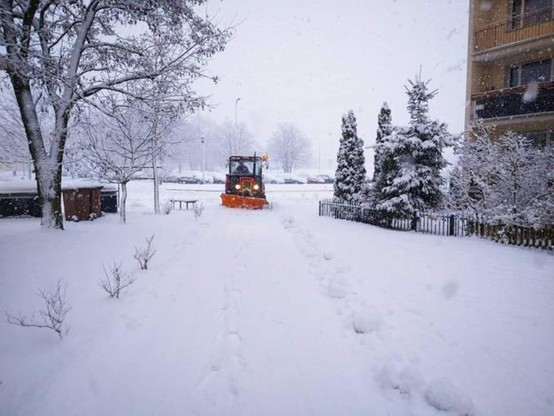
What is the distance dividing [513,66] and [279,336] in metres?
19.4

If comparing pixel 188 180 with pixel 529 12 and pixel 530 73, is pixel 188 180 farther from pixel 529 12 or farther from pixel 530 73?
pixel 529 12

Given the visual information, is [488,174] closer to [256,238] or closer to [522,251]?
[522,251]

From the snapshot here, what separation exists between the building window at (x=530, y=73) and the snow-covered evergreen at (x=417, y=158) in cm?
796

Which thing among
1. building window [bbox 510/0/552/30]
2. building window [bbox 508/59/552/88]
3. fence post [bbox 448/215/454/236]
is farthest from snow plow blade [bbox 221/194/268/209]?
building window [bbox 510/0/552/30]

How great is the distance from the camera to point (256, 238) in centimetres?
1029

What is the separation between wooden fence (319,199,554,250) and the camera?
29.1 ft

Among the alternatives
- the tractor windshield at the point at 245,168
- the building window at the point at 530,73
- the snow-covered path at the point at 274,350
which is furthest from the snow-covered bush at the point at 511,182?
the tractor windshield at the point at 245,168

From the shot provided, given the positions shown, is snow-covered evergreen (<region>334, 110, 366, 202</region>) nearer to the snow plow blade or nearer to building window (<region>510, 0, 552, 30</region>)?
the snow plow blade

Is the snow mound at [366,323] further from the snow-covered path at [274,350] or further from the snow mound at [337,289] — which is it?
the snow mound at [337,289]

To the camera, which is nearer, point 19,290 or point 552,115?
point 19,290

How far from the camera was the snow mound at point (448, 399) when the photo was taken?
2926mm

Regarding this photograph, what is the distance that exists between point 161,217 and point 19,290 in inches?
354

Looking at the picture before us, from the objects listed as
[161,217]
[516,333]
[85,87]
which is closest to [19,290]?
[85,87]

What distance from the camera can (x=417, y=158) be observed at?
11.9 meters
